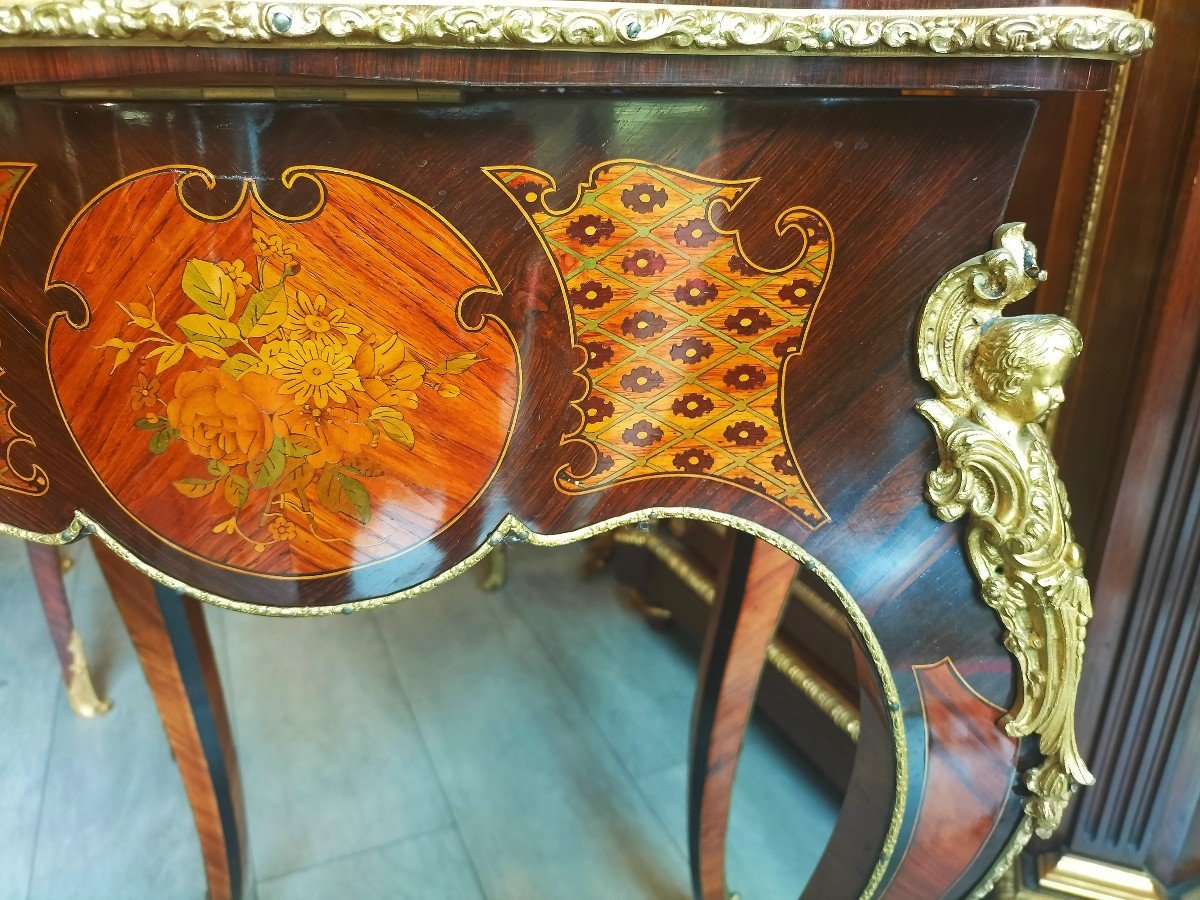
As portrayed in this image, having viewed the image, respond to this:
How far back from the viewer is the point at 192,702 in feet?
2.52

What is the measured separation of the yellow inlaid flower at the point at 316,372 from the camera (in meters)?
0.40

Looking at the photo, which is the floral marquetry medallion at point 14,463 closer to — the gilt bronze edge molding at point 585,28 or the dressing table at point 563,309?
the dressing table at point 563,309

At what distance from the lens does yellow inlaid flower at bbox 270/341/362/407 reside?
0.40m

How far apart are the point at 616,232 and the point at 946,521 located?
0.22 metres

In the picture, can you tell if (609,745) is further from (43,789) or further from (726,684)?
(43,789)

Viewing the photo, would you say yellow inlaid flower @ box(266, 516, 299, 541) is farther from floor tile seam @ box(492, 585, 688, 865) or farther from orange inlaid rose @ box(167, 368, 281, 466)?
floor tile seam @ box(492, 585, 688, 865)

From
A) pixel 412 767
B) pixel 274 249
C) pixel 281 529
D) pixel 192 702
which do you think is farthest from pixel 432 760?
pixel 274 249

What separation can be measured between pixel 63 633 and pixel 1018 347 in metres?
1.17

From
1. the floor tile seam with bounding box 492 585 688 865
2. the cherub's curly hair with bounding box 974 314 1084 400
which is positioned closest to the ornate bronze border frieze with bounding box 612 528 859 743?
the floor tile seam with bounding box 492 585 688 865

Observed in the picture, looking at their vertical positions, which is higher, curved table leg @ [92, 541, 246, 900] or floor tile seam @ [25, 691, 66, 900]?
curved table leg @ [92, 541, 246, 900]

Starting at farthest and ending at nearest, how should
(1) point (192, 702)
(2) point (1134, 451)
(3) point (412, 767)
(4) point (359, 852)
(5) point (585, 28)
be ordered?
(3) point (412, 767)
(4) point (359, 852)
(1) point (192, 702)
(2) point (1134, 451)
(5) point (585, 28)

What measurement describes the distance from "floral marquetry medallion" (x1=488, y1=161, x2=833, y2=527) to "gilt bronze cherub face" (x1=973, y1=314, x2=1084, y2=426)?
3.3 inches

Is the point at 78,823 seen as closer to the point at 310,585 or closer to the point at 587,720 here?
the point at 587,720

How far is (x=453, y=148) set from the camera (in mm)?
381
